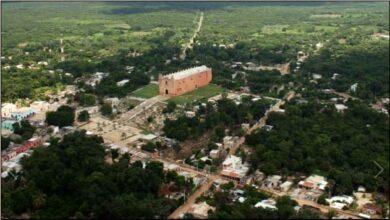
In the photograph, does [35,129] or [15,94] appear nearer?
[35,129]

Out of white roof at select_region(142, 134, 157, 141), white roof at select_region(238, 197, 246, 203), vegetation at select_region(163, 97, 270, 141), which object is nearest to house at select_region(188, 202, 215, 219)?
white roof at select_region(238, 197, 246, 203)

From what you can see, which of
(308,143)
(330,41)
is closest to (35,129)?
(308,143)

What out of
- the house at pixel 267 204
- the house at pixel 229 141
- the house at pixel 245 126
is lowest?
the house at pixel 229 141

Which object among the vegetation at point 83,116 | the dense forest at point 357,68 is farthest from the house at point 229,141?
the dense forest at point 357,68

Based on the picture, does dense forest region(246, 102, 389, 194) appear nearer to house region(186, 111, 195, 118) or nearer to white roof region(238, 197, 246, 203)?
white roof region(238, 197, 246, 203)

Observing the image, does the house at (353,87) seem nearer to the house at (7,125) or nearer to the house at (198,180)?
the house at (198,180)

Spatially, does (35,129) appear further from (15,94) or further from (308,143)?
(308,143)

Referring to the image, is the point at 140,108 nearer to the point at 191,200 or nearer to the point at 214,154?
the point at 214,154
